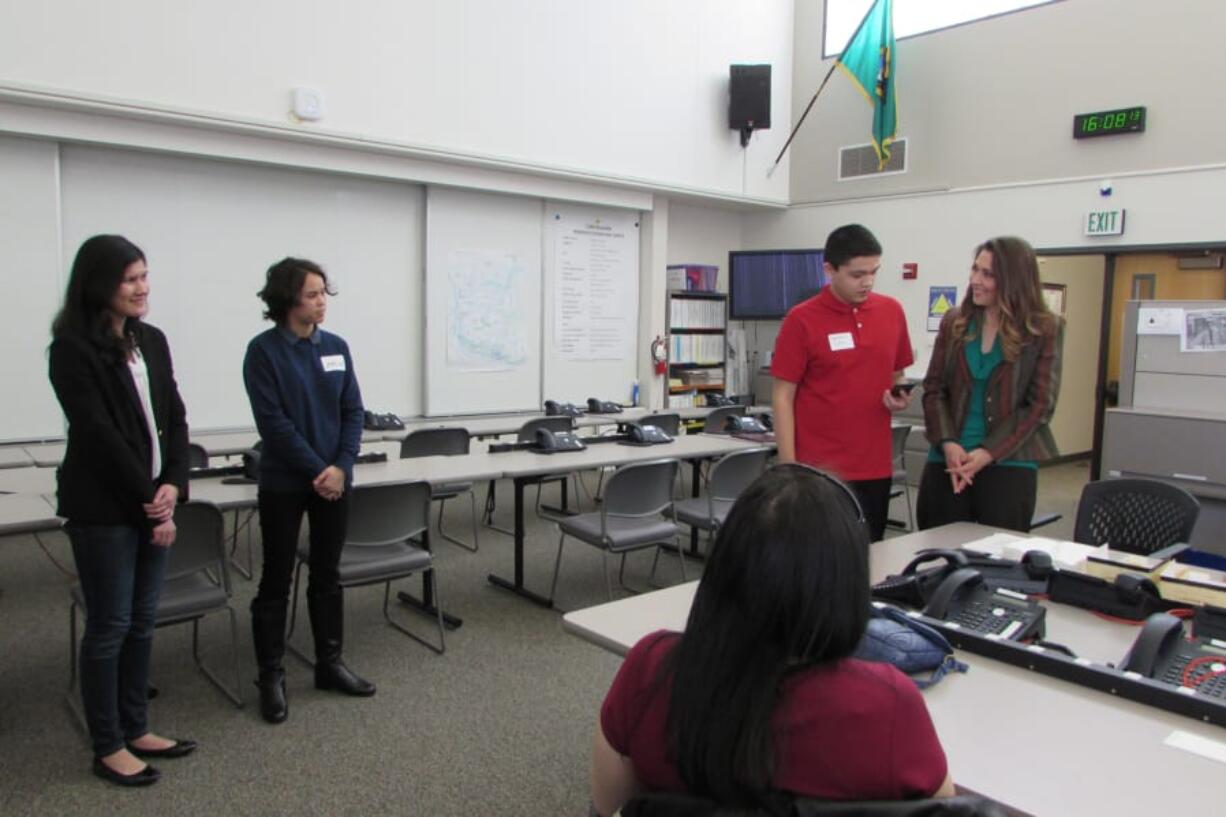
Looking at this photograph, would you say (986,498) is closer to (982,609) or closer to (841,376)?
(841,376)

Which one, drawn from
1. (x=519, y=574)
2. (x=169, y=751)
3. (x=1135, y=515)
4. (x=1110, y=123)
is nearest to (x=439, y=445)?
(x=519, y=574)

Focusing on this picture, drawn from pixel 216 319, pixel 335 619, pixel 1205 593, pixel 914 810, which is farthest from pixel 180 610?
pixel 216 319

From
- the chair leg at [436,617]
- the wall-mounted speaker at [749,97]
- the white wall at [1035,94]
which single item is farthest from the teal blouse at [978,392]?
the wall-mounted speaker at [749,97]

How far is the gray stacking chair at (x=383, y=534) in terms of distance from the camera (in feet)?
10.5

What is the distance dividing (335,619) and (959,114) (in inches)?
260

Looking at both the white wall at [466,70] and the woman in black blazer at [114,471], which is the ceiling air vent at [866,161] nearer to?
the white wall at [466,70]

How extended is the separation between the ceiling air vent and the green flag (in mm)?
117

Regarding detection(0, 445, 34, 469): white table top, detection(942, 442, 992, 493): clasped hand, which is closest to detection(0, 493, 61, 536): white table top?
detection(0, 445, 34, 469): white table top

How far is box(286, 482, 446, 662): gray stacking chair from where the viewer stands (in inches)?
126

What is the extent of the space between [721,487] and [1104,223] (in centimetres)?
419

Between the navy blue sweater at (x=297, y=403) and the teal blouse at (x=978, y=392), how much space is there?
2.02m

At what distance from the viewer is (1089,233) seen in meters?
6.41

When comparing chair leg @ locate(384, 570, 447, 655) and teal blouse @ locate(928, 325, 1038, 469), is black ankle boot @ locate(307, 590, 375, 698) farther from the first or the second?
teal blouse @ locate(928, 325, 1038, 469)

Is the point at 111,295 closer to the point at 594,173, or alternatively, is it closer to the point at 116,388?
the point at 116,388
